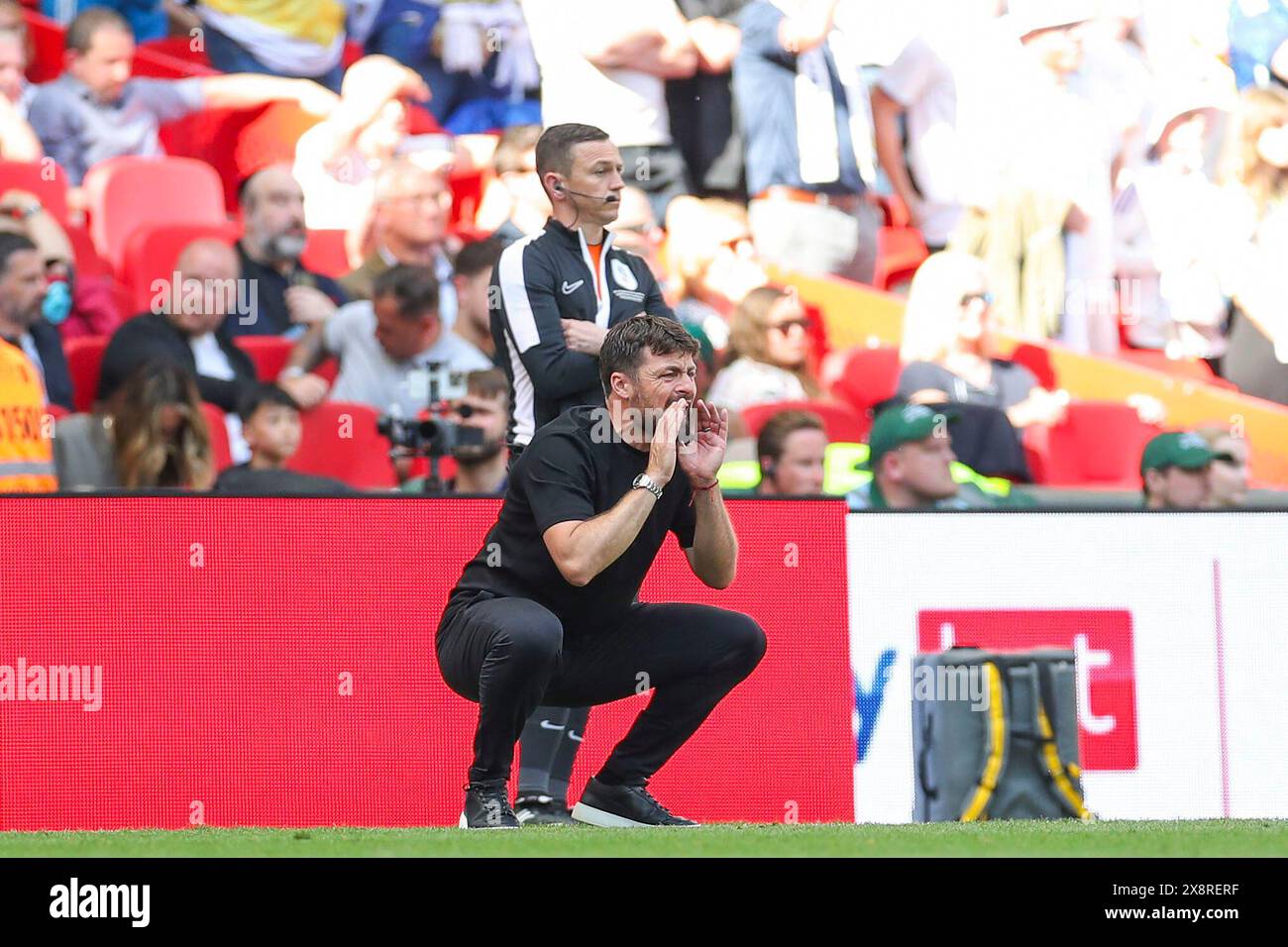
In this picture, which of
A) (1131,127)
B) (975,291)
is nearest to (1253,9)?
(1131,127)

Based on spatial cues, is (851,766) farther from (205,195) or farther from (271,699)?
(205,195)

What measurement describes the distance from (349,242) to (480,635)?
447 centimetres

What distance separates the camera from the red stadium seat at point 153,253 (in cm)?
842

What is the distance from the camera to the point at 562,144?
5.30 meters

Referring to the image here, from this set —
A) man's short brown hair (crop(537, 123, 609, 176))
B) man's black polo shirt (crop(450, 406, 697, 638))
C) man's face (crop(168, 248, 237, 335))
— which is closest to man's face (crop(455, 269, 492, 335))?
man's face (crop(168, 248, 237, 335))

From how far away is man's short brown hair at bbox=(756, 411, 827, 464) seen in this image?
760cm

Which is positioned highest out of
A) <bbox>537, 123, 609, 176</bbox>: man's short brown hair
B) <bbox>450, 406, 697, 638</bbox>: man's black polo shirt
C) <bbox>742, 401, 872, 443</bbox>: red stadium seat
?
<bbox>537, 123, 609, 176</bbox>: man's short brown hair

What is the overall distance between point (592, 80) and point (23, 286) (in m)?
2.88

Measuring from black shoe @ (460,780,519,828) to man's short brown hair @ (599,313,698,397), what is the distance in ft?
3.33

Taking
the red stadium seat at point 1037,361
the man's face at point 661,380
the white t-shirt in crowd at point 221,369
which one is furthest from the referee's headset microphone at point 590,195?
the red stadium seat at point 1037,361

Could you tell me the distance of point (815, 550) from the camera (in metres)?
6.20

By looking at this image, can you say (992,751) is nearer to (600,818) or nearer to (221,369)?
(600,818)

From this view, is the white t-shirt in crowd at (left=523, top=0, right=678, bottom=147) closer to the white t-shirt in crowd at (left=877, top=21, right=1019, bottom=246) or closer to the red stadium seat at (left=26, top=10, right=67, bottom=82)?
the white t-shirt in crowd at (left=877, top=21, right=1019, bottom=246)

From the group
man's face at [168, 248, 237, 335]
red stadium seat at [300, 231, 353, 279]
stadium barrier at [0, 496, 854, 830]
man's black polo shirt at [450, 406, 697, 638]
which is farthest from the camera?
red stadium seat at [300, 231, 353, 279]
